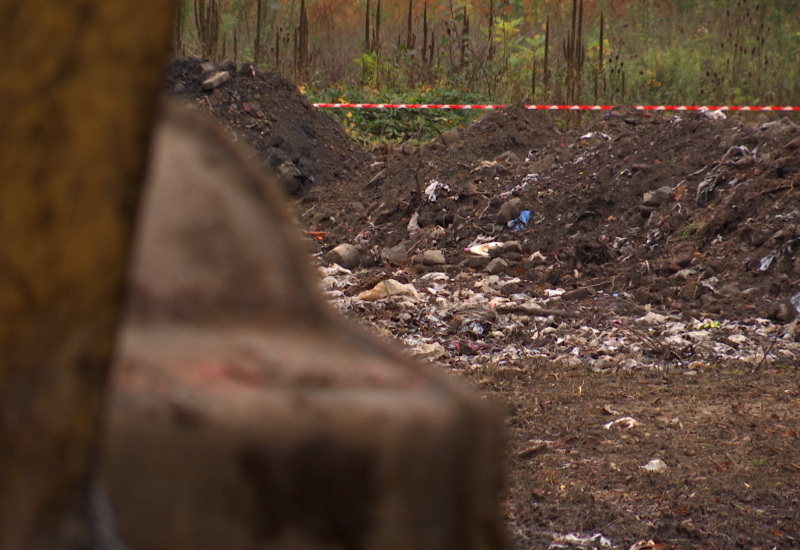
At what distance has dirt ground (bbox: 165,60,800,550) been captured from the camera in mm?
3680

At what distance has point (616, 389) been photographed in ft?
16.3

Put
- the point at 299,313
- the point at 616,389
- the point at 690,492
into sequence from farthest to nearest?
the point at 616,389
the point at 690,492
the point at 299,313

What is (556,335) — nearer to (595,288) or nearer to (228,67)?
(595,288)

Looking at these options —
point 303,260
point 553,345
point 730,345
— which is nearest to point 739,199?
point 730,345

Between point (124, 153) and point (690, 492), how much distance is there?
3698 millimetres

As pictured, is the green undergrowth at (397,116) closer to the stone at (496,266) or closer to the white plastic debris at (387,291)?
the stone at (496,266)

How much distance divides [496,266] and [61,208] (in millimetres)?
7309

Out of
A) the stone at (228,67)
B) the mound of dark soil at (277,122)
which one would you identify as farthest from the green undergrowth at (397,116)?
the stone at (228,67)

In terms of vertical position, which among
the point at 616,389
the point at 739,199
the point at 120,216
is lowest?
the point at 616,389

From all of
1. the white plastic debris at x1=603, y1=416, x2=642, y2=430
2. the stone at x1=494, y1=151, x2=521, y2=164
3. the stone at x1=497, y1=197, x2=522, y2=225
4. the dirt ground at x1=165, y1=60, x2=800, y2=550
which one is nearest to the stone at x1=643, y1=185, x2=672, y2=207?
the dirt ground at x1=165, y1=60, x2=800, y2=550

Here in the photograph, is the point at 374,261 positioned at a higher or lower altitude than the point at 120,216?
lower

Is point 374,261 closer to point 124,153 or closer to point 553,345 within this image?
point 553,345

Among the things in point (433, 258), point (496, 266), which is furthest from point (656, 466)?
point (433, 258)

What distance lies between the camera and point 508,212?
858cm
